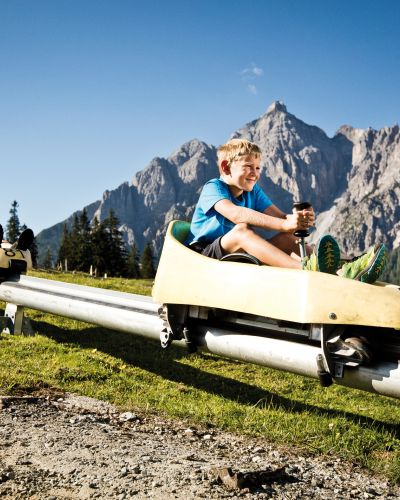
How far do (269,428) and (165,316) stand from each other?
157 centimetres

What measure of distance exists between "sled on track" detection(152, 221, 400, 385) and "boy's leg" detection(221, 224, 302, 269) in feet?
0.98

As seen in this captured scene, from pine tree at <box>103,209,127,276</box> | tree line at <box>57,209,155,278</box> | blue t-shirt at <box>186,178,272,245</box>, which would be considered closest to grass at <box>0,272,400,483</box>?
blue t-shirt at <box>186,178,272,245</box>

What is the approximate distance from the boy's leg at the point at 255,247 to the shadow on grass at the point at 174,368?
6.11ft

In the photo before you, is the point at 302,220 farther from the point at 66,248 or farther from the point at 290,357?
the point at 66,248

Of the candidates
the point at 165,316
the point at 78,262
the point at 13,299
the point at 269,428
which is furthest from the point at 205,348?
the point at 78,262

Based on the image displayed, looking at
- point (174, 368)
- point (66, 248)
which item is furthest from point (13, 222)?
point (174, 368)

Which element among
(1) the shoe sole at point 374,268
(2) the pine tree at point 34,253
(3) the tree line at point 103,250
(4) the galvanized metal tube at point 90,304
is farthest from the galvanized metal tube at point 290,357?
(3) the tree line at point 103,250

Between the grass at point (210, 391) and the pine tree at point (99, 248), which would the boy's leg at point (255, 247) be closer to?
the grass at point (210, 391)

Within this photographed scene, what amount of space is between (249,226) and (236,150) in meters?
0.86

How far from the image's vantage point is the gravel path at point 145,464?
10.3ft

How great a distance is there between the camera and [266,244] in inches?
173

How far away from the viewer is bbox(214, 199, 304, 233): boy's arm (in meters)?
4.20

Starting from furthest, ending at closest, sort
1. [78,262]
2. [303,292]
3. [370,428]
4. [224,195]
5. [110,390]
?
[78,262] < [110,390] < [370,428] < [224,195] < [303,292]

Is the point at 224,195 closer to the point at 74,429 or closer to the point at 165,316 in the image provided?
the point at 165,316
